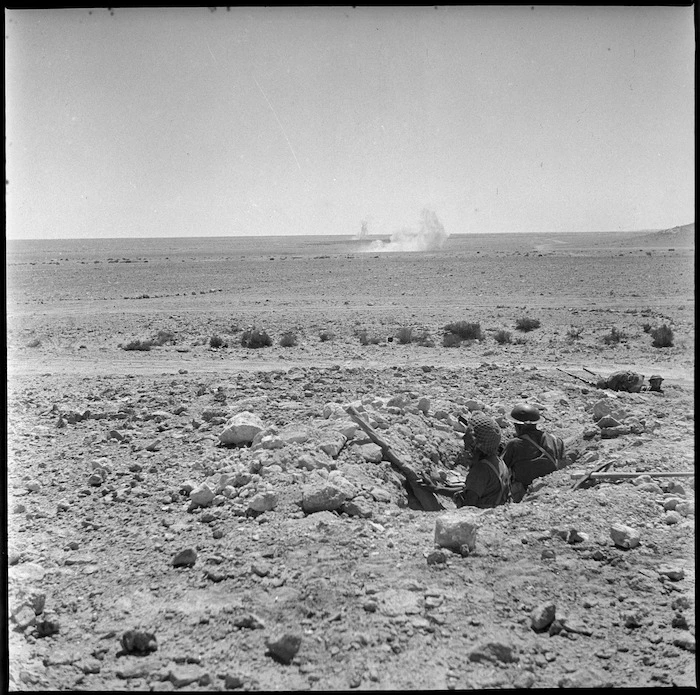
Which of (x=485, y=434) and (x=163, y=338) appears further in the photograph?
(x=163, y=338)

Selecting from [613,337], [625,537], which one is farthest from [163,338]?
[625,537]

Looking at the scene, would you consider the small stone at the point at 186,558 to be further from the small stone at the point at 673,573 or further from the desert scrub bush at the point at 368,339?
the desert scrub bush at the point at 368,339

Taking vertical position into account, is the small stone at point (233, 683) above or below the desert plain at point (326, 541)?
below

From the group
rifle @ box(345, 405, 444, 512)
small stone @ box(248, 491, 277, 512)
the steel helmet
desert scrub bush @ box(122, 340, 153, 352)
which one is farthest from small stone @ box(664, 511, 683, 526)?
desert scrub bush @ box(122, 340, 153, 352)

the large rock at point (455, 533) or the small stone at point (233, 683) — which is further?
the large rock at point (455, 533)

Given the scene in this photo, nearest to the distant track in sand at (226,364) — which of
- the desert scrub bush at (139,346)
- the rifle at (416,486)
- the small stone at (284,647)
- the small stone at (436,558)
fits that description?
the desert scrub bush at (139,346)

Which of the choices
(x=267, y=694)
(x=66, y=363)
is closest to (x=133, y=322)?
(x=66, y=363)

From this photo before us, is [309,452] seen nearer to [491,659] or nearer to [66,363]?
[491,659]

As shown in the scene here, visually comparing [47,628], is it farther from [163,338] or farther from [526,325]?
[526,325]
